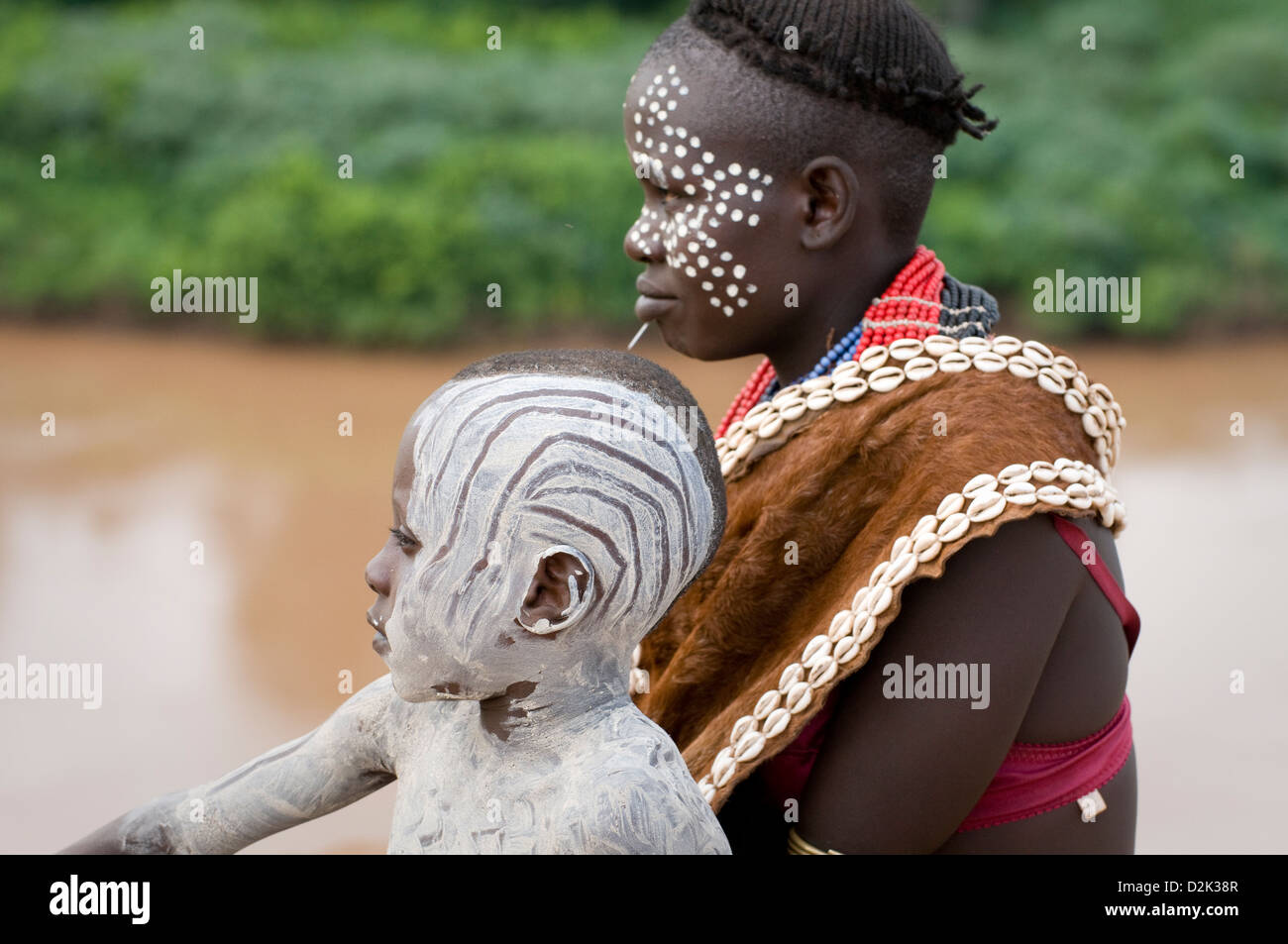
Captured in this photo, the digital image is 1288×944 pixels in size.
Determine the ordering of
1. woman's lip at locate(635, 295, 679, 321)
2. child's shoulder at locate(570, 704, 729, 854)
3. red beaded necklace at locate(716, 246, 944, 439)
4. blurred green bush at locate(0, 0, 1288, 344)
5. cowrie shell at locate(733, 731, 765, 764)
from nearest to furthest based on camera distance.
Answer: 1. child's shoulder at locate(570, 704, 729, 854)
2. cowrie shell at locate(733, 731, 765, 764)
3. red beaded necklace at locate(716, 246, 944, 439)
4. woman's lip at locate(635, 295, 679, 321)
5. blurred green bush at locate(0, 0, 1288, 344)

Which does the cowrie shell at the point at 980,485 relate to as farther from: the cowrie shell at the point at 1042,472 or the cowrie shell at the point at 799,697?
the cowrie shell at the point at 799,697

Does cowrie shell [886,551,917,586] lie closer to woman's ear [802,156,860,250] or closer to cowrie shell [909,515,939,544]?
cowrie shell [909,515,939,544]

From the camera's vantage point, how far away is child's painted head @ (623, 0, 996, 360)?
210 cm

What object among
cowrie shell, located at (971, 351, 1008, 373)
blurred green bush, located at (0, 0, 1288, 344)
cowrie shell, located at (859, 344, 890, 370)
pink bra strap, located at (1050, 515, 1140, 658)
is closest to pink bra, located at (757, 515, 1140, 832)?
pink bra strap, located at (1050, 515, 1140, 658)

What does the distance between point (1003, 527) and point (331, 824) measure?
2.88m

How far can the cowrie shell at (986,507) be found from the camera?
1831 mm

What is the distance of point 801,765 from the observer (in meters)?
2.02

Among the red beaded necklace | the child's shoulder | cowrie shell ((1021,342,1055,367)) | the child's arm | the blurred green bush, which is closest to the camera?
the child's shoulder

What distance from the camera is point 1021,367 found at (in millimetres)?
2006

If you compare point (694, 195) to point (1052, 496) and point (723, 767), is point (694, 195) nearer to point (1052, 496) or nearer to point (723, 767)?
point (1052, 496)

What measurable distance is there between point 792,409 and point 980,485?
13.0 inches

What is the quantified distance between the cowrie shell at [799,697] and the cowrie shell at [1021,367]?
50 centimetres

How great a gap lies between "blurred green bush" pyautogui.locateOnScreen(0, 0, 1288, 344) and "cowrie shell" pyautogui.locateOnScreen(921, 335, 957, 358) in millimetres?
7194
